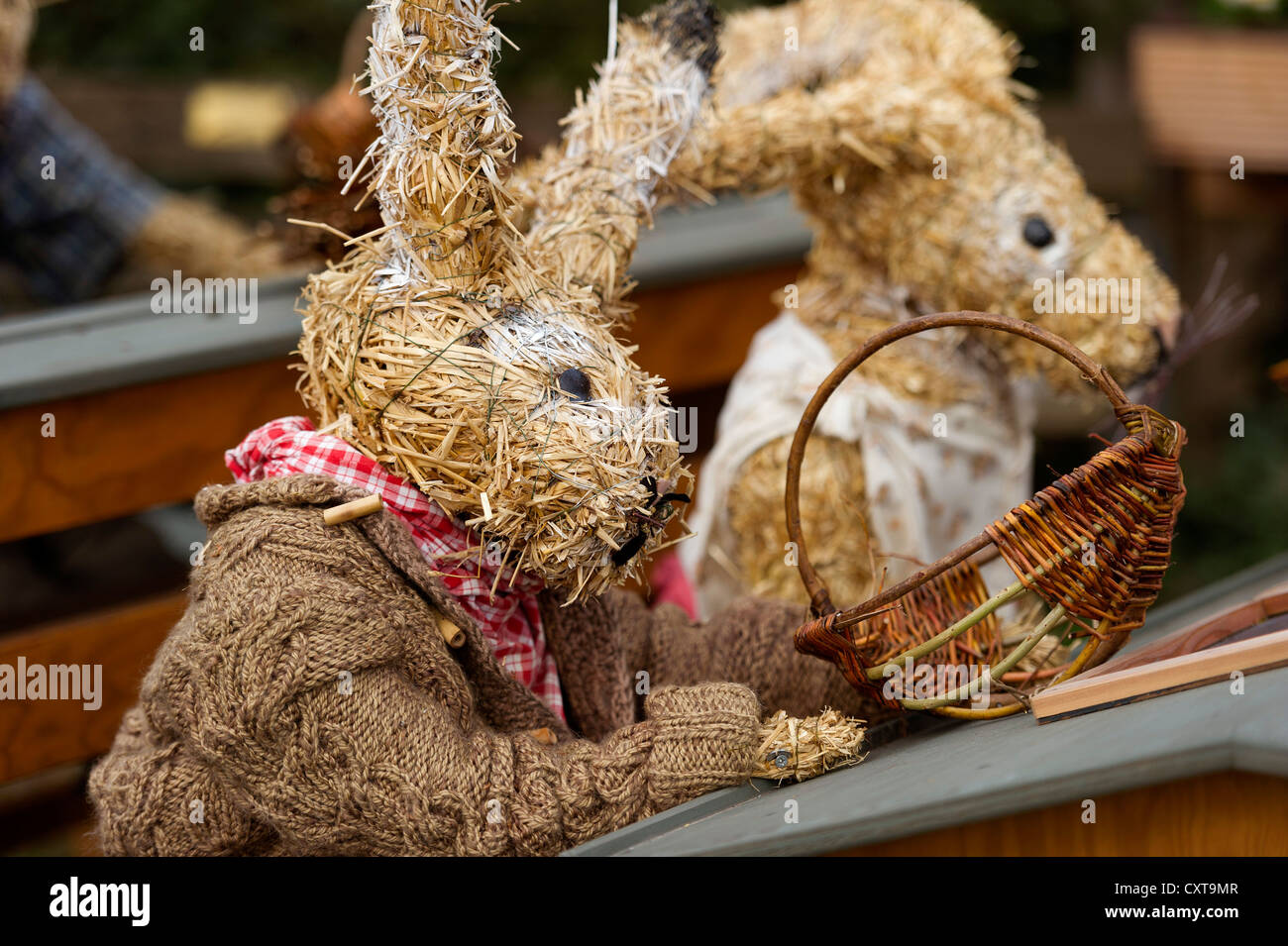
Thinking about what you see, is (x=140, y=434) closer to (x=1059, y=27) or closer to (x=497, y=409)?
(x=497, y=409)

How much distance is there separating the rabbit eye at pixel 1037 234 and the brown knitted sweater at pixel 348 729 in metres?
0.85

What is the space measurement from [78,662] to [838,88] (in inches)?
51.4

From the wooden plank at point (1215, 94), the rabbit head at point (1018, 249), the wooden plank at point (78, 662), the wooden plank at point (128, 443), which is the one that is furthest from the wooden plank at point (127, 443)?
the wooden plank at point (1215, 94)

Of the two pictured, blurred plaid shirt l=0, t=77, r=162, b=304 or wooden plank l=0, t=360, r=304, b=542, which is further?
blurred plaid shirt l=0, t=77, r=162, b=304

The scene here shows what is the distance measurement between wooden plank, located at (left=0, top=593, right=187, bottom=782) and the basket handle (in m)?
0.93

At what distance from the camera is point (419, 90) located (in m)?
1.15

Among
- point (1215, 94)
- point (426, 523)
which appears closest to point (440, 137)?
point (426, 523)

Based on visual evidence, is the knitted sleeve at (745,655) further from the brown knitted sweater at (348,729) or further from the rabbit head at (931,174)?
the rabbit head at (931,174)

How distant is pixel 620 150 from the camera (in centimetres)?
148

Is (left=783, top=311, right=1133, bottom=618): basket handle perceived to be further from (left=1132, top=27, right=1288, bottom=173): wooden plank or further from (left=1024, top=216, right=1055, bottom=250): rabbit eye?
(left=1132, top=27, right=1288, bottom=173): wooden plank

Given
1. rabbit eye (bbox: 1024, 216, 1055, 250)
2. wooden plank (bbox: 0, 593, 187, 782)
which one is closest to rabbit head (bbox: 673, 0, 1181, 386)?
rabbit eye (bbox: 1024, 216, 1055, 250)

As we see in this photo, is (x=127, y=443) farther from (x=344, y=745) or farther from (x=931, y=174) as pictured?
(x=931, y=174)

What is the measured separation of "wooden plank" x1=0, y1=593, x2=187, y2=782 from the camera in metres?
1.78

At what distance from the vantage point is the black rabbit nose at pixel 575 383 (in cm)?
116
